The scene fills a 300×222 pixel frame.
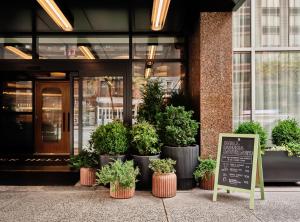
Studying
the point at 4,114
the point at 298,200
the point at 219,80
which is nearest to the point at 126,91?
the point at 219,80

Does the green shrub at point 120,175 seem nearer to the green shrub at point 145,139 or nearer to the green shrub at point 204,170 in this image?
the green shrub at point 145,139

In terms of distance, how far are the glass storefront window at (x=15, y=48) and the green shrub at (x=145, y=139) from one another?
3.56 metres

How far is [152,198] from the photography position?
523cm

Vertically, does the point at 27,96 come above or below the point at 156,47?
below

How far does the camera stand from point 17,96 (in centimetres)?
1034

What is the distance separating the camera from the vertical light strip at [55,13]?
5712mm

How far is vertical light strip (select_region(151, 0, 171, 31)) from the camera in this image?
5.67 metres

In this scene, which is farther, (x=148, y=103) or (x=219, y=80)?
(x=148, y=103)

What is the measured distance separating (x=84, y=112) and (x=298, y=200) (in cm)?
491

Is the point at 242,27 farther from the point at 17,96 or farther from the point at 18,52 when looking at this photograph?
the point at 17,96

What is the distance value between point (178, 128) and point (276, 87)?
2786 mm

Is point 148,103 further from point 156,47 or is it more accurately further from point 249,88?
point 249,88

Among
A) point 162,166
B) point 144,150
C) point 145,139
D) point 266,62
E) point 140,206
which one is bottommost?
point 140,206

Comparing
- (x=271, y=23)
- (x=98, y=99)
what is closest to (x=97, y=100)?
(x=98, y=99)
